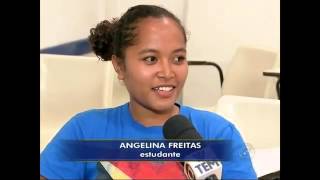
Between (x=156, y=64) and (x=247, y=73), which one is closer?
(x=156, y=64)

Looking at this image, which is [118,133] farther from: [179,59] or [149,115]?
[179,59]

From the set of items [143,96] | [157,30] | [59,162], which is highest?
[157,30]

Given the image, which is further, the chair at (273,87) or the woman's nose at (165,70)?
the chair at (273,87)

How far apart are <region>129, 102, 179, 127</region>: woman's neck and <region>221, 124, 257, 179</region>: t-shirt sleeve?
0.32ft

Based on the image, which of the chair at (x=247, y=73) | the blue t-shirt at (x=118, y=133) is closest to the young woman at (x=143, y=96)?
the blue t-shirt at (x=118, y=133)

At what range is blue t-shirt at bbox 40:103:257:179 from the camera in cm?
75

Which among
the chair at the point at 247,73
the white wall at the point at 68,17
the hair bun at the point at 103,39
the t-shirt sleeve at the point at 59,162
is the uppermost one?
the white wall at the point at 68,17

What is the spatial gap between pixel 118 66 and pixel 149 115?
100 millimetres

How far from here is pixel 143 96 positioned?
765 mm

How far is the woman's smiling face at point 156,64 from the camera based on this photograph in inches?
29.1

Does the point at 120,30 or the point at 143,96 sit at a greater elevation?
the point at 120,30

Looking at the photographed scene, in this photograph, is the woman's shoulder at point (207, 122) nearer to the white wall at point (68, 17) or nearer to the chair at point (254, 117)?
the chair at point (254, 117)

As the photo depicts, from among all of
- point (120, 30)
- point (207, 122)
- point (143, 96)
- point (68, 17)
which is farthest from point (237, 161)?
point (68, 17)
